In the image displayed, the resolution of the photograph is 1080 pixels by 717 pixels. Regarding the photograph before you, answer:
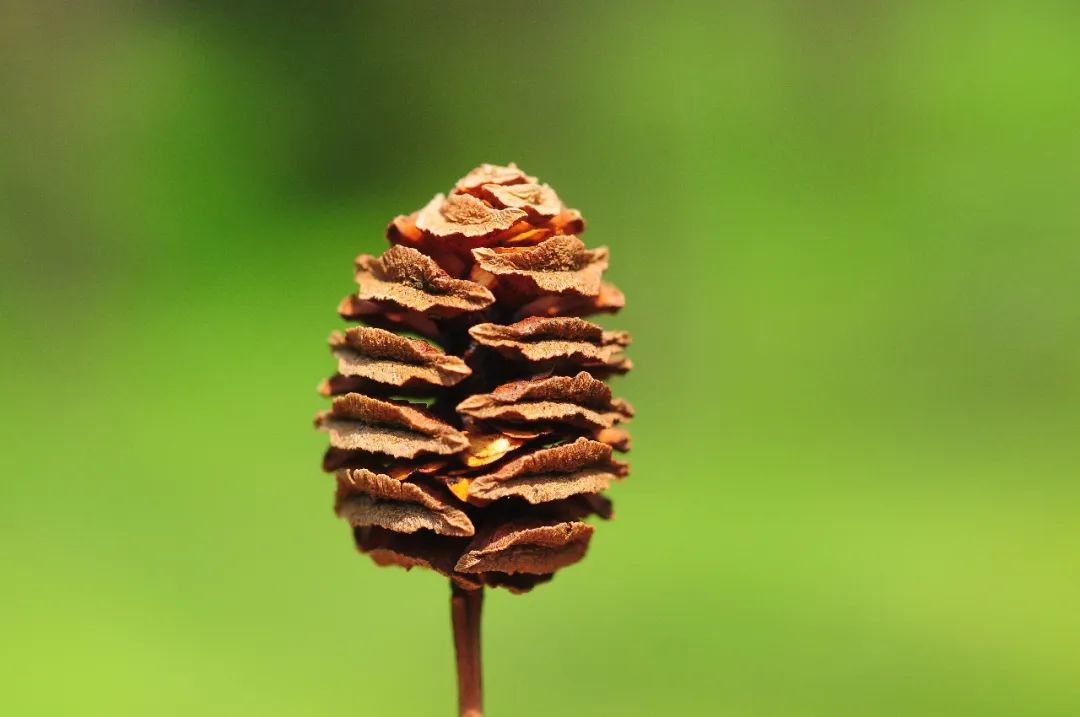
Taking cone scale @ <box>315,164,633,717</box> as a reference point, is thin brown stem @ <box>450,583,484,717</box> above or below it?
below

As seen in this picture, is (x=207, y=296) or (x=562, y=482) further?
(x=207, y=296)

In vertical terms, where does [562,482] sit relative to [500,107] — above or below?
below

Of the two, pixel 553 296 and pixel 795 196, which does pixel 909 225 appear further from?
pixel 553 296

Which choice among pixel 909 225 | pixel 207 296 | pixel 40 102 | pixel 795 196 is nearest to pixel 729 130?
pixel 795 196

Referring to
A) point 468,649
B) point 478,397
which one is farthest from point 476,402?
point 468,649

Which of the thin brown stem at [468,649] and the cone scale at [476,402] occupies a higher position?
the cone scale at [476,402]
